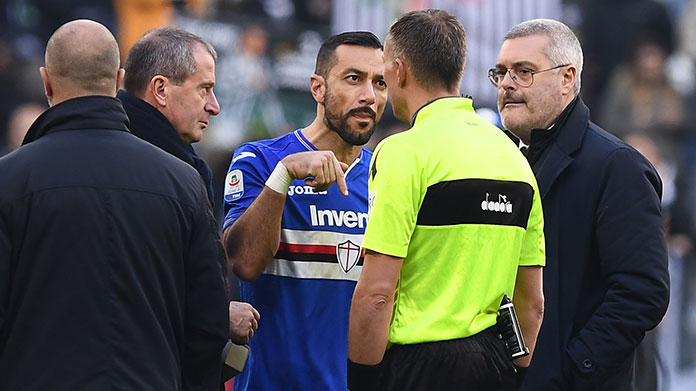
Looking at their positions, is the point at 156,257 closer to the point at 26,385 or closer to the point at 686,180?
the point at 26,385

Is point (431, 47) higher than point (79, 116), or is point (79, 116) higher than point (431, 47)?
point (431, 47)

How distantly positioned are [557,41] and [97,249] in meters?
2.15

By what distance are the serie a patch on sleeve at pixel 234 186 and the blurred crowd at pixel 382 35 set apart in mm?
5620

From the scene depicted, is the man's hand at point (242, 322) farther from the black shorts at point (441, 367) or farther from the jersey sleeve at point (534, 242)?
the jersey sleeve at point (534, 242)

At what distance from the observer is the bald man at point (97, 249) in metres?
3.41

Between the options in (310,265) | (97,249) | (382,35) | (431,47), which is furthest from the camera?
(382,35)

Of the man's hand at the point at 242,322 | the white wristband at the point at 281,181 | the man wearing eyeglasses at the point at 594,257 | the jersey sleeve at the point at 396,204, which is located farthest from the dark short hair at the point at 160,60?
the man wearing eyeglasses at the point at 594,257

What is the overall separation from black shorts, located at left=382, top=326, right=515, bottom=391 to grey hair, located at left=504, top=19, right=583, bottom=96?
1.41 meters

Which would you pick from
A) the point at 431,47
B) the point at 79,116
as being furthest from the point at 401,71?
the point at 79,116

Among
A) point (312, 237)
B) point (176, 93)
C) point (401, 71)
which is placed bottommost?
point (312, 237)

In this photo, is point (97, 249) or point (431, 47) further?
point (431, 47)

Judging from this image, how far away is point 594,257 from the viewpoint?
4.41 m

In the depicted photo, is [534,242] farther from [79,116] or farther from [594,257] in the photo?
[79,116]

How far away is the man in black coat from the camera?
13.5 ft
